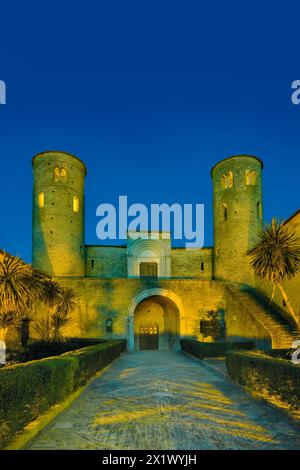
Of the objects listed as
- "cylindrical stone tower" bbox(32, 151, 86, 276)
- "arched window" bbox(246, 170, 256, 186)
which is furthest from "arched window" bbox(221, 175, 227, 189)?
"cylindrical stone tower" bbox(32, 151, 86, 276)

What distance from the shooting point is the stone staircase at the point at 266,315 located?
1845 centimetres

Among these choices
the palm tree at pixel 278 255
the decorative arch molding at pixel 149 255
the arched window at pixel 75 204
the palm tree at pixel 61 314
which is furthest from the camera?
the decorative arch molding at pixel 149 255

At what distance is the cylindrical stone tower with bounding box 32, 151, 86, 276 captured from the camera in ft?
99.9

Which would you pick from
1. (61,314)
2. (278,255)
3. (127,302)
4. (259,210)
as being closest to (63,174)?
(127,302)

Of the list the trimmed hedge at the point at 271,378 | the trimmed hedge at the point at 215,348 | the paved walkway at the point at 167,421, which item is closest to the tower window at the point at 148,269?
the trimmed hedge at the point at 215,348

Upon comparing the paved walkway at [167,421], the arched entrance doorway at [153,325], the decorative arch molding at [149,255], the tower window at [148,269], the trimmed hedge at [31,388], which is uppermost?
the decorative arch molding at [149,255]

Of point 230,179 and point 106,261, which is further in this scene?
Result: point 106,261

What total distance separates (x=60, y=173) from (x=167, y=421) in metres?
28.0

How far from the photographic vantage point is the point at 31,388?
628 cm

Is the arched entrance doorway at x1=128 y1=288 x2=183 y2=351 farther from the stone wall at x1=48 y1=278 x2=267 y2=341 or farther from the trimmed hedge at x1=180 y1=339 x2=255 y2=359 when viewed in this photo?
the trimmed hedge at x1=180 y1=339 x2=255 y2=359

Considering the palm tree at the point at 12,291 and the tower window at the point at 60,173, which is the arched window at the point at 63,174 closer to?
the tower window at the point at 60,173

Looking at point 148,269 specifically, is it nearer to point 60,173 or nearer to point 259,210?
point 259,210

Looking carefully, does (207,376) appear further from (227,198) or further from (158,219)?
(158,219)

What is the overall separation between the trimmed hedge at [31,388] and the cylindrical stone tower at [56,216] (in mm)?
21501
